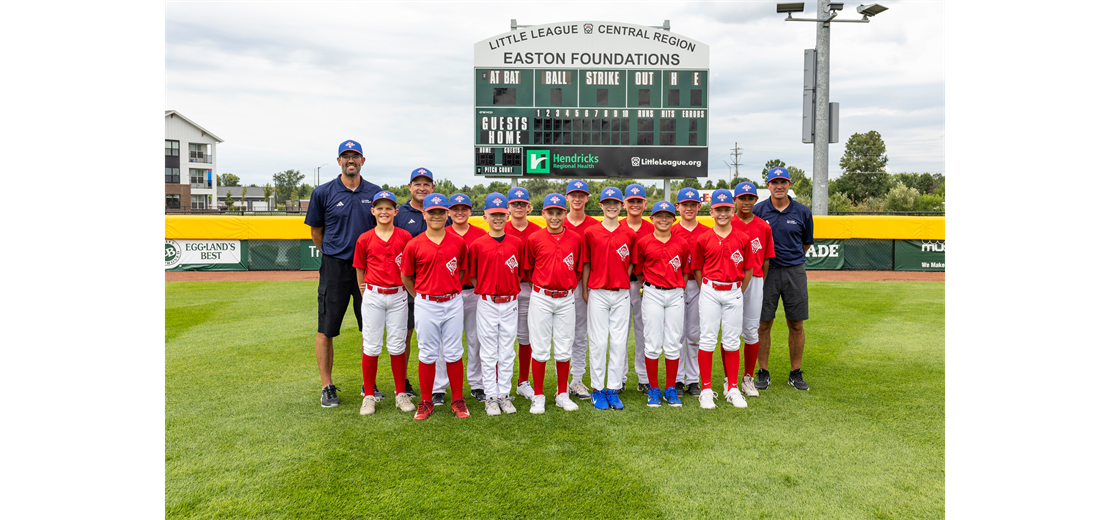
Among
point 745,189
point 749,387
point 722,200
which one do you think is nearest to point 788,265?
point 745,189

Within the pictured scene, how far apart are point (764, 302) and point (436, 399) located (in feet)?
10.2

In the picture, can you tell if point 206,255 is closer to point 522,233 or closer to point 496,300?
point 522,233

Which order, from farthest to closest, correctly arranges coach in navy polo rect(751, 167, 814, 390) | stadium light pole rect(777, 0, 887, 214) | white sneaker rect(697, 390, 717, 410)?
stadium light pole rect(777, 0, 887, 214), coach in navy polo rect(751, 167, 814, 390), white sneaker rect(697, 390, 717, 410)

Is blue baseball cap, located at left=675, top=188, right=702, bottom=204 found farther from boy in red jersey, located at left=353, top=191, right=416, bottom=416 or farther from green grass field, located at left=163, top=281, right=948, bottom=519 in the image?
boy in red jersey, located at left=353, top=191, right=416, bottom=416

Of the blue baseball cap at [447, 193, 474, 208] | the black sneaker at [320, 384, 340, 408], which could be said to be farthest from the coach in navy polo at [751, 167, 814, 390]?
the black sneaker at [320, 384, 340, 408]

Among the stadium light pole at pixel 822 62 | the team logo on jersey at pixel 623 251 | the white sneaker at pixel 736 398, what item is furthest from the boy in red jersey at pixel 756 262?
the stadium light pole at pixel 822 62

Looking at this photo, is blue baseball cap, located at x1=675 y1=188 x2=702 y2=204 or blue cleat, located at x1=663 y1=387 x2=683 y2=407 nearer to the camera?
blue cleat, located at x1=663 y1=387 x2=683 y2=407

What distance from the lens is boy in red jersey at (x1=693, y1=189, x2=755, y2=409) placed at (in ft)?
14.9

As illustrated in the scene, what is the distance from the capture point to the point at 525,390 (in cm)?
484

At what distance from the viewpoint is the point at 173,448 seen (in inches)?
143

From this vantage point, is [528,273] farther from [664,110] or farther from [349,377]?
[664,110]

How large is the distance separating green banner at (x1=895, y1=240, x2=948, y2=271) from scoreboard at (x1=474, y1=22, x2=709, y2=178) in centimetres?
548

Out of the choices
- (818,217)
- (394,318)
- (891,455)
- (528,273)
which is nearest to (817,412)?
(891,455)

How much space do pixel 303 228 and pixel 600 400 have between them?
12.2m
